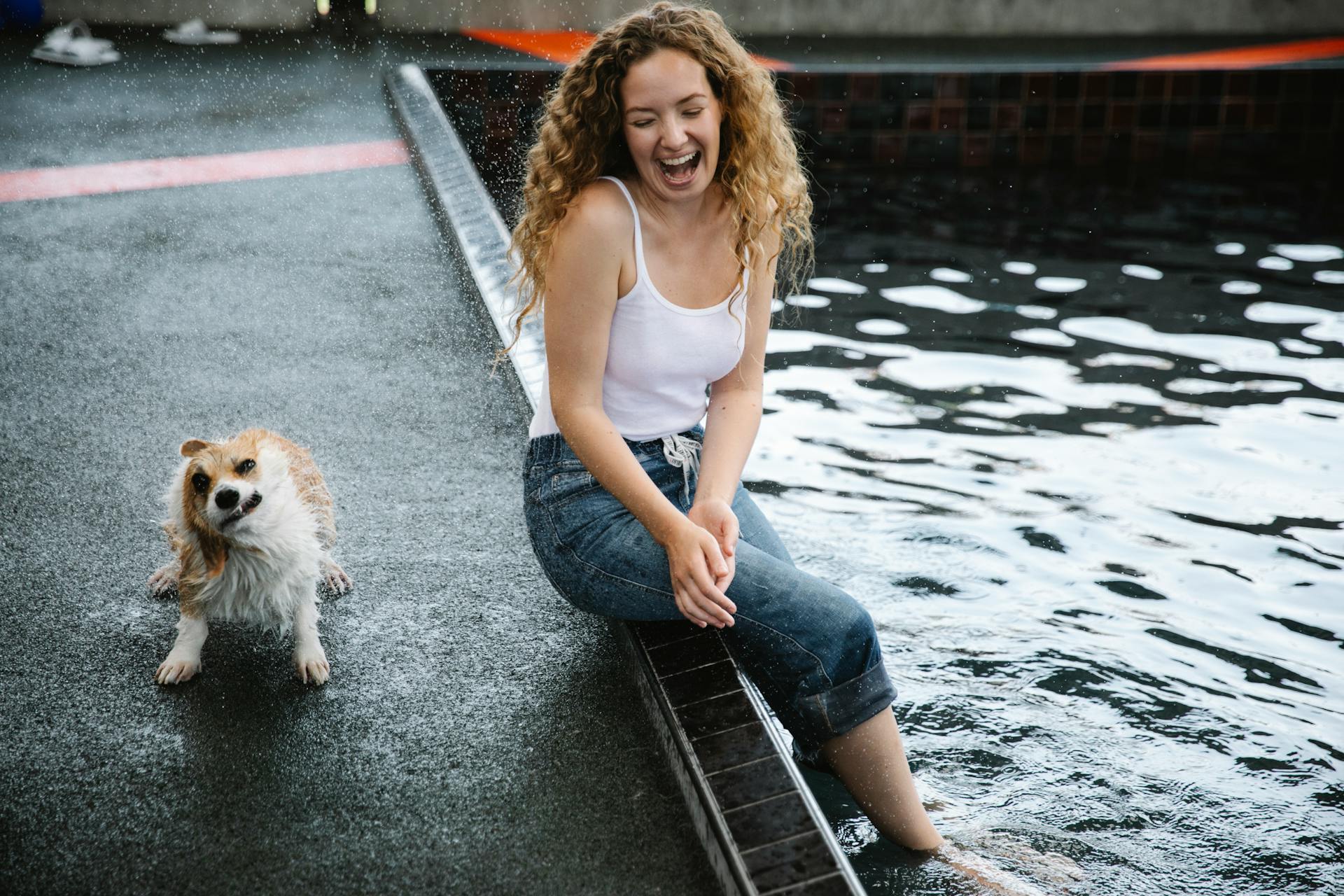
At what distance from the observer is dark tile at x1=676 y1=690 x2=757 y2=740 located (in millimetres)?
2092

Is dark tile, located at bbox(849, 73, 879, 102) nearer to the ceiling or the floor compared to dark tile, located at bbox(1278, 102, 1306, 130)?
nearer to the ceiling

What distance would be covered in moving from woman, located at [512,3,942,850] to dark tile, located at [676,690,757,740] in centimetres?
10

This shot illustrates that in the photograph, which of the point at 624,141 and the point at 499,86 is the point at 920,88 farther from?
the point at 624,141

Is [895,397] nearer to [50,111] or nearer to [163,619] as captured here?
[163,619]

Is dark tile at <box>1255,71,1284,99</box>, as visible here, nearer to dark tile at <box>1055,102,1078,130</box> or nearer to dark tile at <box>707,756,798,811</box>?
dark tile at <box>1055,102,1078,130</box>

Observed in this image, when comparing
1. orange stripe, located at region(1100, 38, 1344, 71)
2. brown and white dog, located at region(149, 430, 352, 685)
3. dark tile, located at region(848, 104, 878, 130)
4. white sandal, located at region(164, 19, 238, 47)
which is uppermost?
white sandal, located at region(164, 19, 238, 47)

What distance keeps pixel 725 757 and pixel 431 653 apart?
770 mm

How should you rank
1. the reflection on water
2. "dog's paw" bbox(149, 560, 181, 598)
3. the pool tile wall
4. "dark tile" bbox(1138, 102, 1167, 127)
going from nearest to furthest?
"dog's paw" bbox(149, 560, 181, 598) < the reflection on water < the pool tile wall < "dark tile" bbox(1138, 102, 1167, 127)

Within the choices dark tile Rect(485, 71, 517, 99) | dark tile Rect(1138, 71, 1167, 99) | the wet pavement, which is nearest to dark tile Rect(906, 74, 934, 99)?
dark tile Rect(1138, 71, 1167, 99)

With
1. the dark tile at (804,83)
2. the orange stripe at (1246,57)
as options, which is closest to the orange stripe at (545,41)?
the dark tile at (804,83)

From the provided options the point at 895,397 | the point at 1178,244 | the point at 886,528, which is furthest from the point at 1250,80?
the point at 886,528

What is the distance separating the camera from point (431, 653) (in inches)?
97.3

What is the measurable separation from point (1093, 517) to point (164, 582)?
9.91 feet

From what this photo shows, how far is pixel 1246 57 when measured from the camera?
882cm
